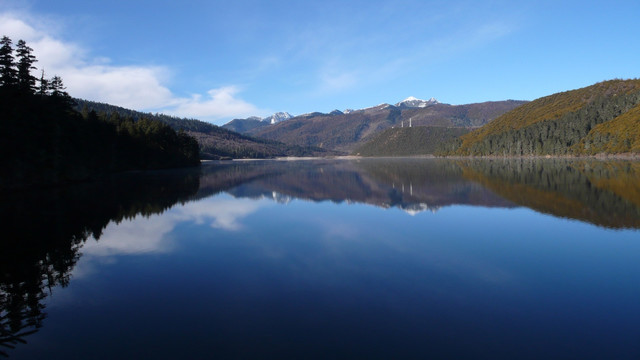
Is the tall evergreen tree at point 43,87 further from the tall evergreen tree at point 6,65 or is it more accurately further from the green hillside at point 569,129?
the green hillside at point 569,129

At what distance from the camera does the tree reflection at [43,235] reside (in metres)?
10.2

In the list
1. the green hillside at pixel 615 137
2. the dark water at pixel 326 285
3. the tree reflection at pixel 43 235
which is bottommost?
the dark water at pixel 326 285

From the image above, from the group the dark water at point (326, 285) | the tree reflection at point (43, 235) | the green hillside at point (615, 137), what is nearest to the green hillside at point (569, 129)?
the green hillside at point (615, 137)

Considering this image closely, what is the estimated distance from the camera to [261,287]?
38.4 ft

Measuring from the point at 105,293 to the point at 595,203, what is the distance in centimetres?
2950

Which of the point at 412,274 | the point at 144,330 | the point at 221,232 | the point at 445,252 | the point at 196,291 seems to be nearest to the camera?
the point at 144,330

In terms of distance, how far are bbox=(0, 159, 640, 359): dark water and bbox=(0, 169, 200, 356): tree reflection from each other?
90 millimetres

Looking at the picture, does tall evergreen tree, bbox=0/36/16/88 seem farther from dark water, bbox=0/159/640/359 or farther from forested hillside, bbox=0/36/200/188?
dark water, bbox=0/159/640/359

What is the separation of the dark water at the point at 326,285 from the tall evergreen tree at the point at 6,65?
2124 centimetres

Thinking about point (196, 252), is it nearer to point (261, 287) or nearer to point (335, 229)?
point (261, 287)

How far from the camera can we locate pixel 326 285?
11773 mm

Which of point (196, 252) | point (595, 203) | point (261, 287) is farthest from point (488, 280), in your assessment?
point (595, 203)

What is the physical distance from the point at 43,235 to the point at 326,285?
1616cm

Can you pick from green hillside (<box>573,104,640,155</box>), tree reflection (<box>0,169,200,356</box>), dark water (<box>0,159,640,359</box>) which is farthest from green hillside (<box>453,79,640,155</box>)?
tree reflection (<box>0,169,200,356</box>)
